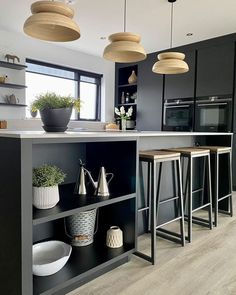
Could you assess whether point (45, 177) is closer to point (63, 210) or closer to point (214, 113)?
point (63, 210)

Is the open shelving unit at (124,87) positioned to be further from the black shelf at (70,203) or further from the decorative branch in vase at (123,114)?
the black shelf at (70,203)

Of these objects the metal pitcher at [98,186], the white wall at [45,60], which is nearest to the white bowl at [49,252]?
the metal pitcher at [98,186]

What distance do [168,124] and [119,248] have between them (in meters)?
3.71

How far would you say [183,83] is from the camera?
16.3 ft

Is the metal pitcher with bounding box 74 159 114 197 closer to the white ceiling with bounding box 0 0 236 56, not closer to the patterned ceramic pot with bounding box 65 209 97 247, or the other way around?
the patterned ceramic pot with bounding box 65 209 97 247

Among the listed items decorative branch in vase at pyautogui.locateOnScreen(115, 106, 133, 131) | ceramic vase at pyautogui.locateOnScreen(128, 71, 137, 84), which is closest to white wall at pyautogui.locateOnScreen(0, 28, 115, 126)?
ceramic vase at pyautogui.locateOnScreen(128, 71, 137, 84)

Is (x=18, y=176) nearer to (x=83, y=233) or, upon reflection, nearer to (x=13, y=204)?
(x=13, y=204)

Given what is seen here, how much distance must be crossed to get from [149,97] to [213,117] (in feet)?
5.06

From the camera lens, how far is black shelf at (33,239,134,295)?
1.50m

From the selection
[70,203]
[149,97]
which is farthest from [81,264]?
[149,97]

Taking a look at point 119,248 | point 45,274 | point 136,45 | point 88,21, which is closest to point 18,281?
point 45,274

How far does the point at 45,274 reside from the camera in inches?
61.9

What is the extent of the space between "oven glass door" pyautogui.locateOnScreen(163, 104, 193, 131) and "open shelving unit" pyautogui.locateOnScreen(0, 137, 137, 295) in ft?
10.6

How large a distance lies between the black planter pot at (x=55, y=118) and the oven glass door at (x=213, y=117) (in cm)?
345
